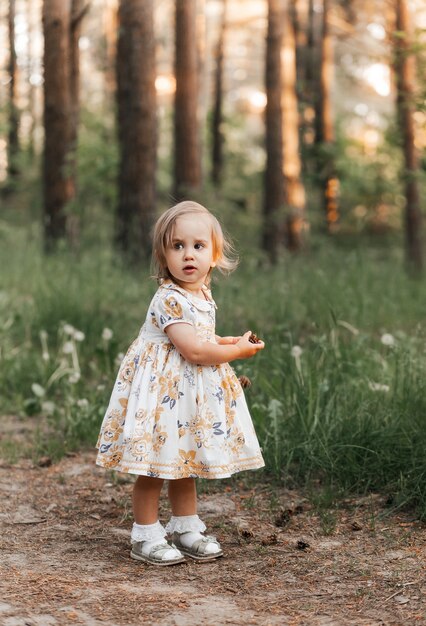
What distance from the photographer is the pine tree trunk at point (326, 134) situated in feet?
71.6

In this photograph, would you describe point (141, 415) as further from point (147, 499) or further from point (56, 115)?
point (56, 115)

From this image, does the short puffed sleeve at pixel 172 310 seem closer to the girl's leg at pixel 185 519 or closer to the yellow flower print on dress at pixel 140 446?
the yellow flower print on dress at pixel 140 446

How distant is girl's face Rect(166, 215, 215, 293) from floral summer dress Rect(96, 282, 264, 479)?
86 mm

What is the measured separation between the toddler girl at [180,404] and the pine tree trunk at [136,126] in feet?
26.3

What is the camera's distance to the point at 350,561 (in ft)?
12.3

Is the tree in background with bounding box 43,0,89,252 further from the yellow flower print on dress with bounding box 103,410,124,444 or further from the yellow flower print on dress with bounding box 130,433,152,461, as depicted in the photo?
the yellow flower print on dress with bounding box 130,433,152,461

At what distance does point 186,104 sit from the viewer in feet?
54.7

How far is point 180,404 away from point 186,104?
535 inches

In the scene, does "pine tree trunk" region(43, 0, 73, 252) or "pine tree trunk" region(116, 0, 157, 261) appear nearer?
"pine tree trunk" region(116, 0, 157, 261)

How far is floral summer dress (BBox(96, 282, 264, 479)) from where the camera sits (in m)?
3.73

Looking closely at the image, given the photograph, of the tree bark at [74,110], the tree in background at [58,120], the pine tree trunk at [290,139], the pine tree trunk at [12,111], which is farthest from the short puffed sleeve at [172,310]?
the pine tree trunk at [12,111]

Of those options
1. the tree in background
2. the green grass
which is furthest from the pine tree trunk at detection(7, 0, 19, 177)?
the green grass

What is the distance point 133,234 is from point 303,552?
8.49 metres

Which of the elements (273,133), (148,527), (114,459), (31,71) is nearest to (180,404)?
(114,459)
